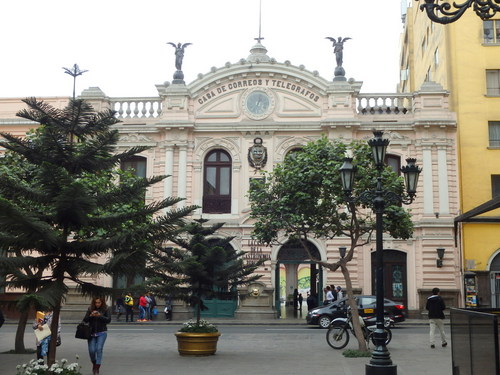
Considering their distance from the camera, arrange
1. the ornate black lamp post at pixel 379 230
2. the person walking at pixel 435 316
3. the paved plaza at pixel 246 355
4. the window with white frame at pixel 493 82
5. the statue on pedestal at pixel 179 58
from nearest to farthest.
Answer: the ornate black lamp post at pixel 379 230 → the paved plaza at pixel 246 355 → the person walking at pixel 435 316 → the window with white frame at pixel 493 82 → the statue on pedestal at pixel 179 58

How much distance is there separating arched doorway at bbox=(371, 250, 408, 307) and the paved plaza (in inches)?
243

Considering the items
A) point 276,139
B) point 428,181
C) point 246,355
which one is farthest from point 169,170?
point 246,355

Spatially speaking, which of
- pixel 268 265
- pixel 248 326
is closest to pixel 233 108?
pixel 268 265

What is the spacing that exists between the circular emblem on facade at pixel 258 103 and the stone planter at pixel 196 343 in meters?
17.6

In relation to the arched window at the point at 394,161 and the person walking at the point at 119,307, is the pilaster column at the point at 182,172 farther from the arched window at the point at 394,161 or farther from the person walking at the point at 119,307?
the arched window at the point at 394,161

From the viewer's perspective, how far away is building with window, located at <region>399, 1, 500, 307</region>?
29734 millimetres

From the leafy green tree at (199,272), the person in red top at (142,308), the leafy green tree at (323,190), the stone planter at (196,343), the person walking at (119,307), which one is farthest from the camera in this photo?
the person walking at (119,307)

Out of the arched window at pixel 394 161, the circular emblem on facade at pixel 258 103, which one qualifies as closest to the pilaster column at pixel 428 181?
the arched window at pixel 394 161

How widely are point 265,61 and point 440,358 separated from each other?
19922mm

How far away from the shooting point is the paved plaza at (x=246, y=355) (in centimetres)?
1378

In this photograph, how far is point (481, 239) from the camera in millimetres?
29859

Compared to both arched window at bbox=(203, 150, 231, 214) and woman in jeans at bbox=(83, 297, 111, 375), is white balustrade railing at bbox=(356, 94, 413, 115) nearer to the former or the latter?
arched window at bbox=(203, 150, 231, 214)

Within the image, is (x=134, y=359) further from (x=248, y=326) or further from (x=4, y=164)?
(x=248, y=326)

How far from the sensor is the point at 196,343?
16031mm
